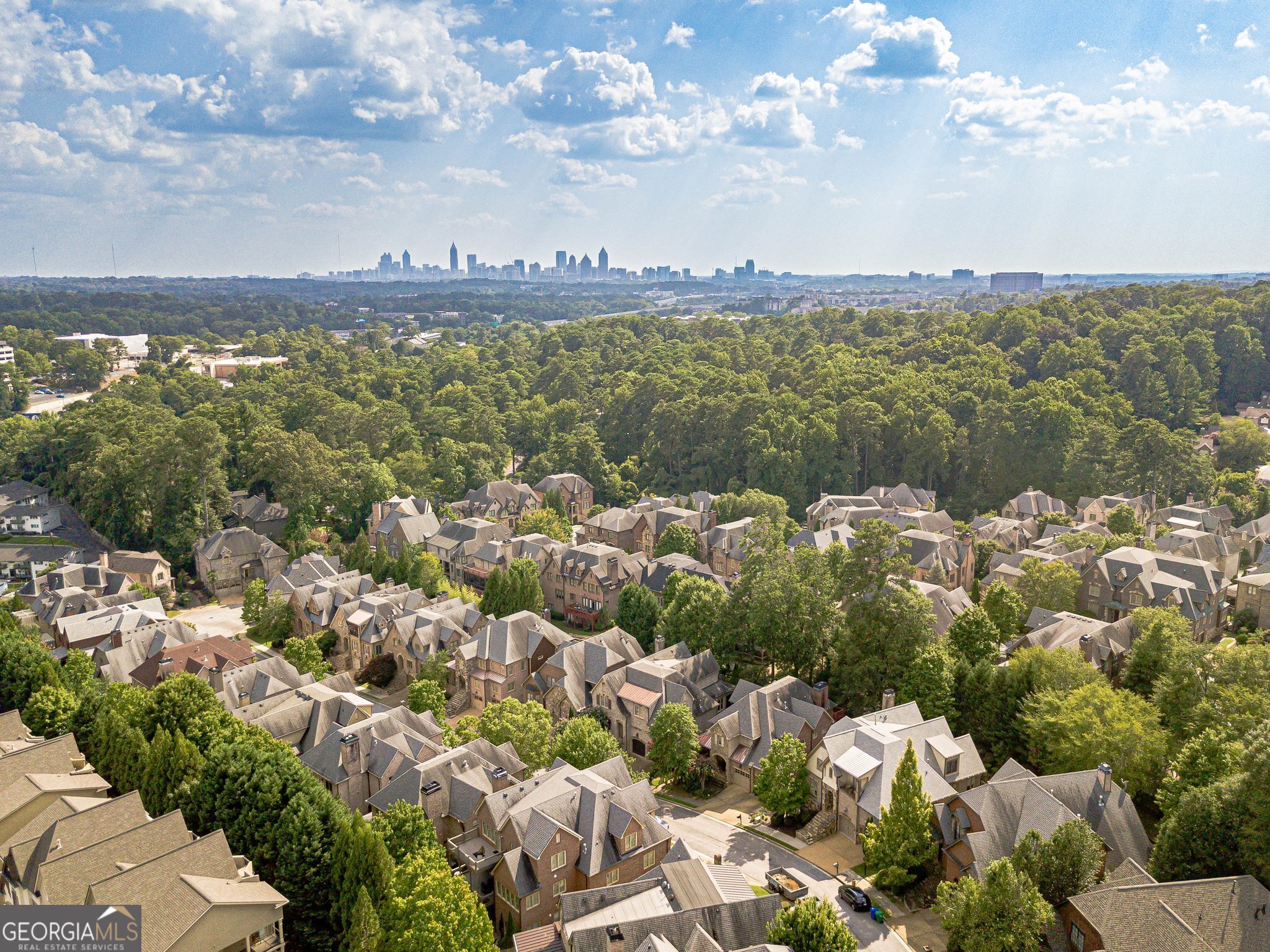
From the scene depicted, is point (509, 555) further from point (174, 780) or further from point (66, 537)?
point (66, 537)

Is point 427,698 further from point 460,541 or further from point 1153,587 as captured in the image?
point 1153,587

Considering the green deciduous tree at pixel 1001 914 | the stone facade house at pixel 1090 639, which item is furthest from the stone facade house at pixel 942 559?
the green deciduous tree at pixel 1001 914

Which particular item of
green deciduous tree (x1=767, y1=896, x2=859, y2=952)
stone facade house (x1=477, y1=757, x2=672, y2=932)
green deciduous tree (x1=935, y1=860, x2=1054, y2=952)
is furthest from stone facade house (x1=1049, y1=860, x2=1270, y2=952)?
stone facade house (x1=477, y1=757, x2=672, y2=932)

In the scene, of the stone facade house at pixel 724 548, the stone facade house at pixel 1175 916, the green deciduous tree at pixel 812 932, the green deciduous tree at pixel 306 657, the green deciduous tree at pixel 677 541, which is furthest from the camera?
the green deciduous tree at pixel 677 541

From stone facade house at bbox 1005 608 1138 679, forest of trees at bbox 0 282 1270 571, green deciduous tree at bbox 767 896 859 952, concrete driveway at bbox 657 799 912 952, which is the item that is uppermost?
forest of trees at bbox 0 282 1270 571

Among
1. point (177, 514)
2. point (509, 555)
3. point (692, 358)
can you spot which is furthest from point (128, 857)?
point (692, 358)

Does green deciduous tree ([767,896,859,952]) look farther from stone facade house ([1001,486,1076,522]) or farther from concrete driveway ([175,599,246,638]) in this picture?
stone facade house ([1001,486,1076,522])

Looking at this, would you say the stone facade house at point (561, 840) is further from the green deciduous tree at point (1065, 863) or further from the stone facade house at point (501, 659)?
the stone facade house at point (501, 659)
